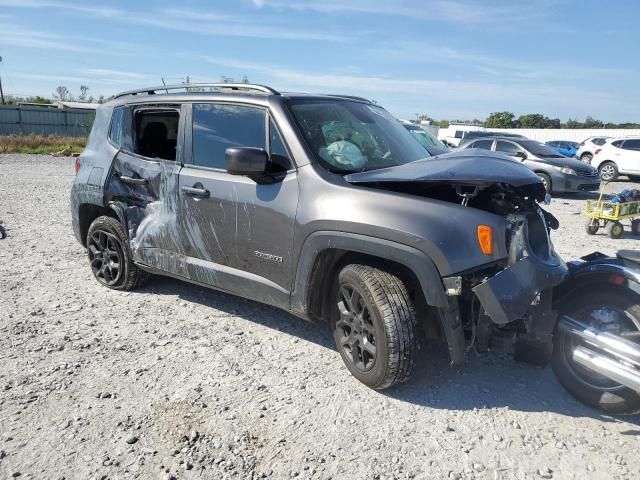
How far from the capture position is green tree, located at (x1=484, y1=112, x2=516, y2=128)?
5868 centimetres

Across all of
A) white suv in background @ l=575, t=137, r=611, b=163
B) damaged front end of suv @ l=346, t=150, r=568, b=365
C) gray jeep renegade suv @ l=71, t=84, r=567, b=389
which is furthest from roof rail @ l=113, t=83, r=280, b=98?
white suv in background @ l=575, t=137, r=611, b=163

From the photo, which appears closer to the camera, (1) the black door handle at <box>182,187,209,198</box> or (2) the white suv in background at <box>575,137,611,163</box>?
(1) the black door handle at <box>182,187,209,198</box>

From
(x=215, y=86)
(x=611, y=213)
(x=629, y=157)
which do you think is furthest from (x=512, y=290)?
(x=629, y=157)

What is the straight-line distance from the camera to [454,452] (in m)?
2.91

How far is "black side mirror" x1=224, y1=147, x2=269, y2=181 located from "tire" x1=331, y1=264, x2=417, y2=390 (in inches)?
36.3

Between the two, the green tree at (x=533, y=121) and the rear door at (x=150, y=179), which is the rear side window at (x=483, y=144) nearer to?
the rear door at (x=150, y=179)

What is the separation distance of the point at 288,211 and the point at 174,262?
1.39m

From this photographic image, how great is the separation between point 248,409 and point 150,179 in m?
2.33

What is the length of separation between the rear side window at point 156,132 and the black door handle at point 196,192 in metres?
0.42

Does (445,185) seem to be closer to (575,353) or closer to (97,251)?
(575,353)

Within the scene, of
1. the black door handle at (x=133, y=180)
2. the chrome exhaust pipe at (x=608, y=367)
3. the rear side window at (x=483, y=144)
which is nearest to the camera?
the chrome exhaust pipe at (x=608, y=367)

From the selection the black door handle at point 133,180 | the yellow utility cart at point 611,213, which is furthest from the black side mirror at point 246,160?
the yellow utility cart at point 611,213

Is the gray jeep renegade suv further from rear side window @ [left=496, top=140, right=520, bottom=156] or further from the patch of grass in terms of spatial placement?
the patch of grass

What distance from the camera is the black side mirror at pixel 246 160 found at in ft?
11.6
